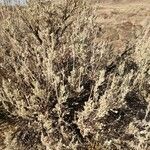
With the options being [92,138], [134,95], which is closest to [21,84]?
[92,138]

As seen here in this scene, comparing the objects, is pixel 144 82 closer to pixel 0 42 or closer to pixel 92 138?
pixel 92 138

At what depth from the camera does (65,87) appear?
3891 mm

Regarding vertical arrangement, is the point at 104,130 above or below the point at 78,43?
below

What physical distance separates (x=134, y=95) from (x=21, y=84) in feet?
4.74

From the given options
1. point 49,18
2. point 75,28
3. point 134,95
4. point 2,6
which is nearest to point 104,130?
point 134,95

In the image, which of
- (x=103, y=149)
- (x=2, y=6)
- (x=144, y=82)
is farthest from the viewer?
(x=2, y=6)

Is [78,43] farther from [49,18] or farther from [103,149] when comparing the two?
[103,149]

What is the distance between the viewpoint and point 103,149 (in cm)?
359

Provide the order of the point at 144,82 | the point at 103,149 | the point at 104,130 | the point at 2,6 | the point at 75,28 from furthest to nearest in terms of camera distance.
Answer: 1. the point at 2,6
2. the point at 144,82
3. the point at 75,28
4. the point at 104,130
5. the point at 103,149

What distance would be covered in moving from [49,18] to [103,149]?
1.85m

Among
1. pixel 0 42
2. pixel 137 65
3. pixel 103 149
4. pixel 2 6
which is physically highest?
pixel 2 6

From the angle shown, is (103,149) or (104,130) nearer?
(103,149)

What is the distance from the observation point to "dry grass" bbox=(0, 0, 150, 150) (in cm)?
356

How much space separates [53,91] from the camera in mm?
3912
